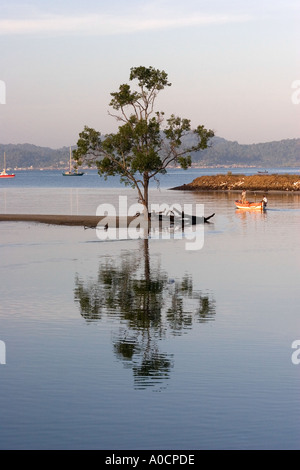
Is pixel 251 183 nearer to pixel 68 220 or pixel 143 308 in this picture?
pixel 68 220

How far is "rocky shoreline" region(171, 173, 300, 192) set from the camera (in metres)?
171

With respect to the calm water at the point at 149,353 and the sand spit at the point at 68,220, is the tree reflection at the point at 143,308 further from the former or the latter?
the sand spit at the point at 68,220

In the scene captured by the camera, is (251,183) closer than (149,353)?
No

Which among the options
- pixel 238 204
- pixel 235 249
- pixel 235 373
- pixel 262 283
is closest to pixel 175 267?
pixel 262 283

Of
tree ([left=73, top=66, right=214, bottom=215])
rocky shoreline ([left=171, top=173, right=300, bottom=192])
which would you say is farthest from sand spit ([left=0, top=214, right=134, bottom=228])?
rocky shoreline ([left=171, top=173, right=300, bottom=192])

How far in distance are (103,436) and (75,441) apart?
62cm

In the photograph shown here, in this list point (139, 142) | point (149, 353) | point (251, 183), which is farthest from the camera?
point (251, 183)

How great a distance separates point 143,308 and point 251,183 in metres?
152

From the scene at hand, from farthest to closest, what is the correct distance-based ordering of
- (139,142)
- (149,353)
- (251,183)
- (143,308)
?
(251,183) < (139,142) < (143,308) < (149,353)

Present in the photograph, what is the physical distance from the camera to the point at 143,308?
30250mm

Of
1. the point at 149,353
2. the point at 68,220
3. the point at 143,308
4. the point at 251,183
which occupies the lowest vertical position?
the point at 251,183

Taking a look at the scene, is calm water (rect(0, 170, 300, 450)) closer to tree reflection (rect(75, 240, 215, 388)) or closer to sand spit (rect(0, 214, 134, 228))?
tree reflection (rect(75, 240, 215, 388))

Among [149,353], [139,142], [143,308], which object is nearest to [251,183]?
[139,142]
